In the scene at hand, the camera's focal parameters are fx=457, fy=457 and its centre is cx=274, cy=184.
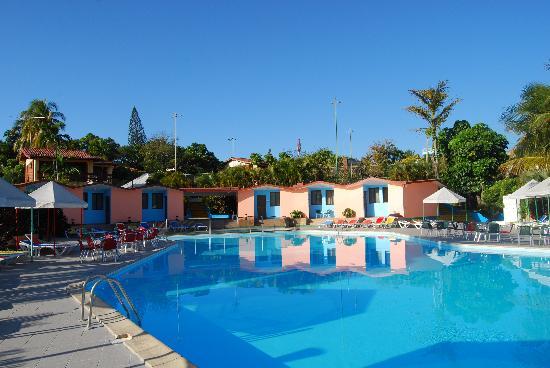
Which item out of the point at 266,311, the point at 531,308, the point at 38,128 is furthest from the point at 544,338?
the point at 38,128

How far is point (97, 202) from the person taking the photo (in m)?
27.5

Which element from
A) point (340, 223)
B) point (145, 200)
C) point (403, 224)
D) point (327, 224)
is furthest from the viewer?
point (145, 200)

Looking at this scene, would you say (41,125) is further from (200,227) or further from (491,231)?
(491,231)

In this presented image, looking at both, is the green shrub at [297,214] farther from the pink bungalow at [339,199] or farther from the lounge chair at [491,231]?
the lounge chair at [491,231]

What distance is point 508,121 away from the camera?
21.1 meters

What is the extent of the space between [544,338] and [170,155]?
144 ft

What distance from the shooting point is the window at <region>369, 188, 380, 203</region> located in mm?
29750

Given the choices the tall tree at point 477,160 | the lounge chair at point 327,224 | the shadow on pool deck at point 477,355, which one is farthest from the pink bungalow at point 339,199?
the shadow on pool deck at point 477,355

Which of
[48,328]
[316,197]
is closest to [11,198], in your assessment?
[48,328]

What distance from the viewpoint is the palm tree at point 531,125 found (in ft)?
A: 62.4

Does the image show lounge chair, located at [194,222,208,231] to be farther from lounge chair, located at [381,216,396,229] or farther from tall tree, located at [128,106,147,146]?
tall tree, located at [128,106,147,146]

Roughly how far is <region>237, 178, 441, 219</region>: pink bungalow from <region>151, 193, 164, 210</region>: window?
17.5 feet

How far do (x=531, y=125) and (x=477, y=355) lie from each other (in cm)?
1547

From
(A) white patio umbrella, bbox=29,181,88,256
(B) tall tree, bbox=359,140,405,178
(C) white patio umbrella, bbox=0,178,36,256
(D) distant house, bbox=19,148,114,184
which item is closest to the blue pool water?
(A) white patio umbrella, bbox=29,181,88,256
